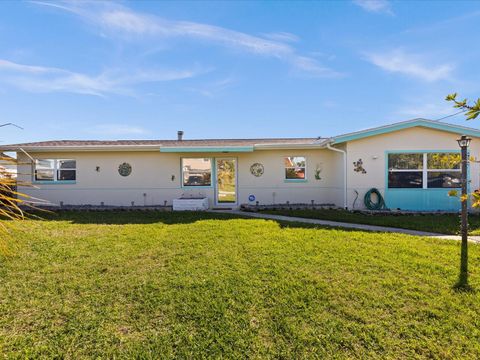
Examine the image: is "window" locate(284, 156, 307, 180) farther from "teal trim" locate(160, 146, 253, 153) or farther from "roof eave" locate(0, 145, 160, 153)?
"roof eave" locate(0, 145, 160, 153)

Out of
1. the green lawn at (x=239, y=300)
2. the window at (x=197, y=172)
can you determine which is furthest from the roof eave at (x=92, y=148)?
the green lawn at (x=239, y=300)

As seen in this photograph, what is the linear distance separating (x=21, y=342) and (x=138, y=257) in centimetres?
266

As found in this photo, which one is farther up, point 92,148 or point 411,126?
point 411,126

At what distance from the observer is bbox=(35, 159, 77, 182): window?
567 inches

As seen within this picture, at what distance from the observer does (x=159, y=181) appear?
47.3 feet

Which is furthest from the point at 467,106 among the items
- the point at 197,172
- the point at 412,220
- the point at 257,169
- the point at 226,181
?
the point at 197,172

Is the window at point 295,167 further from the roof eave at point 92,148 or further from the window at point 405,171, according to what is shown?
the roof eave at point 92,148

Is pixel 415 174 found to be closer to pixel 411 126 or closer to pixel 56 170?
pixel 411 126

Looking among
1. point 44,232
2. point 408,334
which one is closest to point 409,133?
point 408,334

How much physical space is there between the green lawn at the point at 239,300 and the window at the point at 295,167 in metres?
7.37

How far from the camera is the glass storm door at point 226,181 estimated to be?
14.5 m

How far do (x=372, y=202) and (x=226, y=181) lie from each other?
7.50 metres

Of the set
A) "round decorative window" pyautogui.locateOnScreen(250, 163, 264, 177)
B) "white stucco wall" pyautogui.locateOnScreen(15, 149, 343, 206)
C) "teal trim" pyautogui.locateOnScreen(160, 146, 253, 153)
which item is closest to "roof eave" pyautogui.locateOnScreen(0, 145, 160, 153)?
"white stucco wall" pyautogui.locateOnScreen(15, 149, 343, 206)

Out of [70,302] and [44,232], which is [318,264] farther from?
[44,232]
